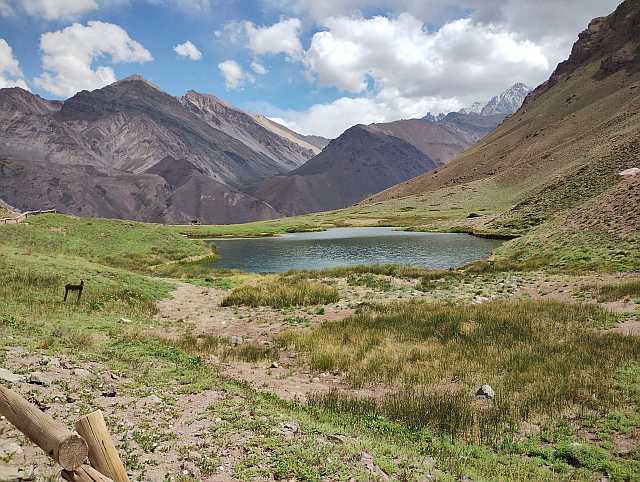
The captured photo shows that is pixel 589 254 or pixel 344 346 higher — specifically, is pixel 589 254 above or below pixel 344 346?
above

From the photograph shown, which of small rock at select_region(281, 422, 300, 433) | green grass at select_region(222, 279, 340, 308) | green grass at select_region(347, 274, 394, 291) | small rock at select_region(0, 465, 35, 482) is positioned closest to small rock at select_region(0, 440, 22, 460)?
small rock at select_region(0, 465, 35, 482)

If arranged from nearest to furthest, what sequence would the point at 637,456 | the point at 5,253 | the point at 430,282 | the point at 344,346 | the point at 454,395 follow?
the point at 637,456, the point at 454,395, the point at 344,346, the point at 5,253, the point at 430,282

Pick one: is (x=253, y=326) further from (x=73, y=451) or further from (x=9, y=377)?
(x=73, y=451)

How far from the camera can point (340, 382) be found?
50.0 feet

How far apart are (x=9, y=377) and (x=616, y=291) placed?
29833 millimetres

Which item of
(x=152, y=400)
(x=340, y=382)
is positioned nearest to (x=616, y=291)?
(x=340, y=382)

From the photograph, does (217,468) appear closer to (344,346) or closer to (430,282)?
(344,346)

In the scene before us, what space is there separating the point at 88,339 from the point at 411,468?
43.8ft

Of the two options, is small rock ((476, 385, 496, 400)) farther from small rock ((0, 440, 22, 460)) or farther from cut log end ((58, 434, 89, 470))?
small rock ((0, 440, 22, 460))

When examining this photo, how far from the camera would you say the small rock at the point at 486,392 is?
42.7 feet

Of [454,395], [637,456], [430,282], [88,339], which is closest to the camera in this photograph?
[637,456]

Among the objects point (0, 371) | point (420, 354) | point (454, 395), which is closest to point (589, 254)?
point (420, 354)

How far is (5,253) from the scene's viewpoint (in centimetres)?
3484

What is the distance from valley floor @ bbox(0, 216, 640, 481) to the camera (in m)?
8.81
